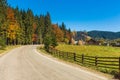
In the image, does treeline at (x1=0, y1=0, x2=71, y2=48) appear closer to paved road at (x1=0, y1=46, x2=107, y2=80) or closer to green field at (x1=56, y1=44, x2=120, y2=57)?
green field at (x1=56, y1=44, x2=120, y2=57)

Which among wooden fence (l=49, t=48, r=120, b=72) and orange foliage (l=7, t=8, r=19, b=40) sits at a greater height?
orange foliage (l=7, t=8, r=19, b=40)

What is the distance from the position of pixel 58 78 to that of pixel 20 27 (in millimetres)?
90946

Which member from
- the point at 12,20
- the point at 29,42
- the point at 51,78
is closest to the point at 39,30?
the point at 29,42

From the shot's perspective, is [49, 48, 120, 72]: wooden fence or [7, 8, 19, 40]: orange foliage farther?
[7, 8, 19, 40]: orange foliage

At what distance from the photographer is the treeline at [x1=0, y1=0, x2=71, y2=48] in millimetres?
73825

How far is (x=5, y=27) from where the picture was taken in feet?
270

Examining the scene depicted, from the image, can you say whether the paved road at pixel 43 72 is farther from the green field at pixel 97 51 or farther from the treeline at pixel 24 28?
the treeline at pixel 24 28

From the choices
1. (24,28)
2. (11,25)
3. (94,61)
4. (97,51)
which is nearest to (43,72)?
(94,61)

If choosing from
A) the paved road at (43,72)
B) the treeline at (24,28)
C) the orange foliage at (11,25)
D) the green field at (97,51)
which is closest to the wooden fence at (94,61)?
the paved road at (43,72)

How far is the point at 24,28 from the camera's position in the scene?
112m

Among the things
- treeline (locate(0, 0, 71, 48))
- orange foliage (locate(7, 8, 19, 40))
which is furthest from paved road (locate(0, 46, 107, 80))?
orange foliage (locate(7, 8, 19, 40))

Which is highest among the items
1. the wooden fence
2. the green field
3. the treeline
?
the treeline

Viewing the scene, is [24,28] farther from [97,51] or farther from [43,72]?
[43,72]

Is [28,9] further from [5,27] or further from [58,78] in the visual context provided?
[58,78]
